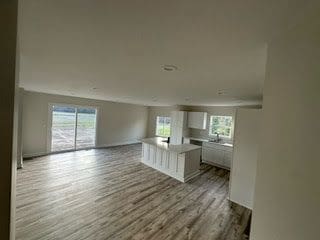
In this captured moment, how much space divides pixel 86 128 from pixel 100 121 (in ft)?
2.22

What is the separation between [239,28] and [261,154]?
0.90 meters

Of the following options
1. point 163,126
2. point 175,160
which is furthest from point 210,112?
point 175,160

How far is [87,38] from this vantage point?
4.28ft

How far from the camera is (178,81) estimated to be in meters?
2.72

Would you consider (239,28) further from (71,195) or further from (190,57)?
→ (71,195)

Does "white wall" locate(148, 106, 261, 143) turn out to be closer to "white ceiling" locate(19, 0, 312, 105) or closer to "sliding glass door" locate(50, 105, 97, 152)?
"sliding glass door" locate(50, 105, 97, 152)

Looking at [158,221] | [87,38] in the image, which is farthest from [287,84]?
[158,221]

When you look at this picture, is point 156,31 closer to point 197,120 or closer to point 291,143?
point 291,143

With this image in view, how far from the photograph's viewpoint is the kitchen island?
4797 mm

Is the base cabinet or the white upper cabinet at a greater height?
the white upper cabinet

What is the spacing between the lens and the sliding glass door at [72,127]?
6574mm

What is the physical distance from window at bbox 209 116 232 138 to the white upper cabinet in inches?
17.4

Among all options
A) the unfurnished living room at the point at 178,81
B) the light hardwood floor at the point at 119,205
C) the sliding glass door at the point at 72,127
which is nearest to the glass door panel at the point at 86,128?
the sliding glass door at the point at 72,127

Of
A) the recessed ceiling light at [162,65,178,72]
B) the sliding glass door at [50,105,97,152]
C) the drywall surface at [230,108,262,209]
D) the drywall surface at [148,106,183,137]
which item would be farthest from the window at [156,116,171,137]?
the recessed ceiling light at [162,65,178,72]
